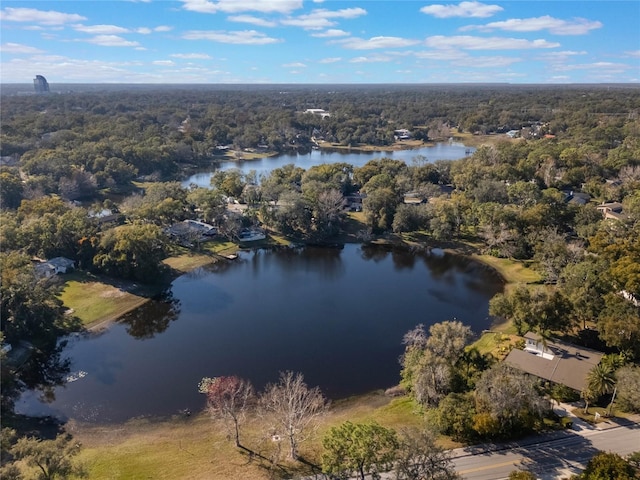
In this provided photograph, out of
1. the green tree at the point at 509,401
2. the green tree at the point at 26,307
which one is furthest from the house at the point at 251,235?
the green tree at the point at 509,401

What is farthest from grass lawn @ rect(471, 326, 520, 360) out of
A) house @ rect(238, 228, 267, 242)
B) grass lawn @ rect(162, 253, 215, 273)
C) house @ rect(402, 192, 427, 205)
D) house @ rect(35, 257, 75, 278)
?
house @ rect(35, 257, 75, 278)

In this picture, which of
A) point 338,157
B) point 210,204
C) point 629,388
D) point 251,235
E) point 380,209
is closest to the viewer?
point 629,388

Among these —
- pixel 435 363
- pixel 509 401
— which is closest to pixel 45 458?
pixel 435 363

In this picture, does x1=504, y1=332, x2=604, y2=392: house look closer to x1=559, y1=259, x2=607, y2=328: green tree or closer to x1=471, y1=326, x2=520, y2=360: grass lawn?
x1=471, y1=326, x2=520, y2=360: grass lawn

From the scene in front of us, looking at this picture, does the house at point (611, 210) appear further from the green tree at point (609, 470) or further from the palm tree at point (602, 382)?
the green tree at point (609, 470)

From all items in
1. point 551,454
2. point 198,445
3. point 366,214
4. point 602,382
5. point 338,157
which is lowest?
point 198,445

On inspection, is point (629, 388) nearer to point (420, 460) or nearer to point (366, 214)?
point (420, 460)

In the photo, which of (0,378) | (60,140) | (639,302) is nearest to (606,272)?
(639,302)
